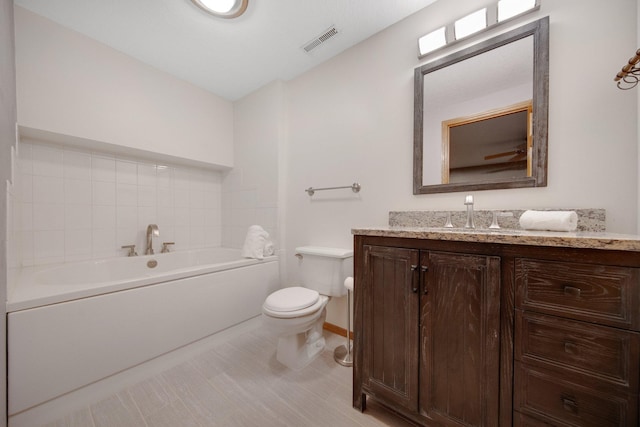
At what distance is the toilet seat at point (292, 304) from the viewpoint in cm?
148

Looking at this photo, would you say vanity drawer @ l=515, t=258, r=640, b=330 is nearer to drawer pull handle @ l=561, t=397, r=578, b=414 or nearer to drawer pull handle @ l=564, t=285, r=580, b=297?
drawer pull handle @ l=564, t=285, r=580, b=297

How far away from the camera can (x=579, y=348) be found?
2.35 ft

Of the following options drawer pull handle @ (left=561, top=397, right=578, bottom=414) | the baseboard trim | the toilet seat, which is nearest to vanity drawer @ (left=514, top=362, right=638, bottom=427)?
drawer pull handle @ (left=561, top=397, right=578, bottom=414)

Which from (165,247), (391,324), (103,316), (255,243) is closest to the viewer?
(391,324)

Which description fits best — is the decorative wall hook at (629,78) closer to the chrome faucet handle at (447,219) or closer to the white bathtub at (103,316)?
the chrome faucet handle at (447,219)

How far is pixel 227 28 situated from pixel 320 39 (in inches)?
27.5

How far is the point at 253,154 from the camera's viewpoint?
2598mm

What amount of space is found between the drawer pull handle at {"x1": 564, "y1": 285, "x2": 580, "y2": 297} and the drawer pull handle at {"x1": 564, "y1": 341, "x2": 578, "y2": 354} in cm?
15

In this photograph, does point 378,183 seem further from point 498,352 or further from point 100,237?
point 100,237

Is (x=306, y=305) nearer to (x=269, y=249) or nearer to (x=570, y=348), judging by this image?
(x=269, y=249)

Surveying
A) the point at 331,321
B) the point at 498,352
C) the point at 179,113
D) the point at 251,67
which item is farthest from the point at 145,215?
the point at 498,352

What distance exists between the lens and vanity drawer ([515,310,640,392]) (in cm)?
66

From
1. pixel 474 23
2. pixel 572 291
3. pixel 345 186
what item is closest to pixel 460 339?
pixel 572 291

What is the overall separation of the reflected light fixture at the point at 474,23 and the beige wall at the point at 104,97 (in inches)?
87.0
